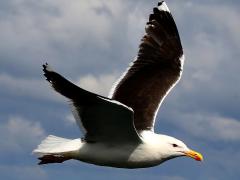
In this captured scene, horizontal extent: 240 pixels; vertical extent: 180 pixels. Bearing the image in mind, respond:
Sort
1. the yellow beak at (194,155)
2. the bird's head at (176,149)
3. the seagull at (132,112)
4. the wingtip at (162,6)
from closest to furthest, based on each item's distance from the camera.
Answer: the seagull at (132,112) → the bird's head at (176,149) → the yellow beak at (194,155) → the wingtip at (162,6)

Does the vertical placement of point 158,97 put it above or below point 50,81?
above

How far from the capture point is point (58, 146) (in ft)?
48.6

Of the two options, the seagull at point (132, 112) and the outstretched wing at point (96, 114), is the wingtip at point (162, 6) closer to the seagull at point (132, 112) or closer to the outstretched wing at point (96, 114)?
the seagull at point (132, 112)

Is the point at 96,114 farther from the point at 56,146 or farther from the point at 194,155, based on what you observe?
the point at 194,155

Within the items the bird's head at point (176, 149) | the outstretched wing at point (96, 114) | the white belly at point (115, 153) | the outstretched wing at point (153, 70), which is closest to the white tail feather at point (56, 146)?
the white belly at point (115, 153)

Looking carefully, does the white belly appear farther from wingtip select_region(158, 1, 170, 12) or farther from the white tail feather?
wingtip select_region(158, 1, 170, 12)

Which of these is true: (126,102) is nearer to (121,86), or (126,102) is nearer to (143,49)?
(121,86)

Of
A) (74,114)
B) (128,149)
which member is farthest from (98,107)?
(128,149)

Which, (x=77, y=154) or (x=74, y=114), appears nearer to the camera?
(x=74, y=114)

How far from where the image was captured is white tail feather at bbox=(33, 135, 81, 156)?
14.6m

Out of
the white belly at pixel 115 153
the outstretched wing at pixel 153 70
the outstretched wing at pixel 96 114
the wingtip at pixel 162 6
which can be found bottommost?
the white belly at pixel 115 153

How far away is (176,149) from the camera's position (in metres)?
15.2

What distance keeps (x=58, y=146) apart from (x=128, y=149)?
5.37ft

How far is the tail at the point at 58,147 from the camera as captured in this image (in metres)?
14.6
